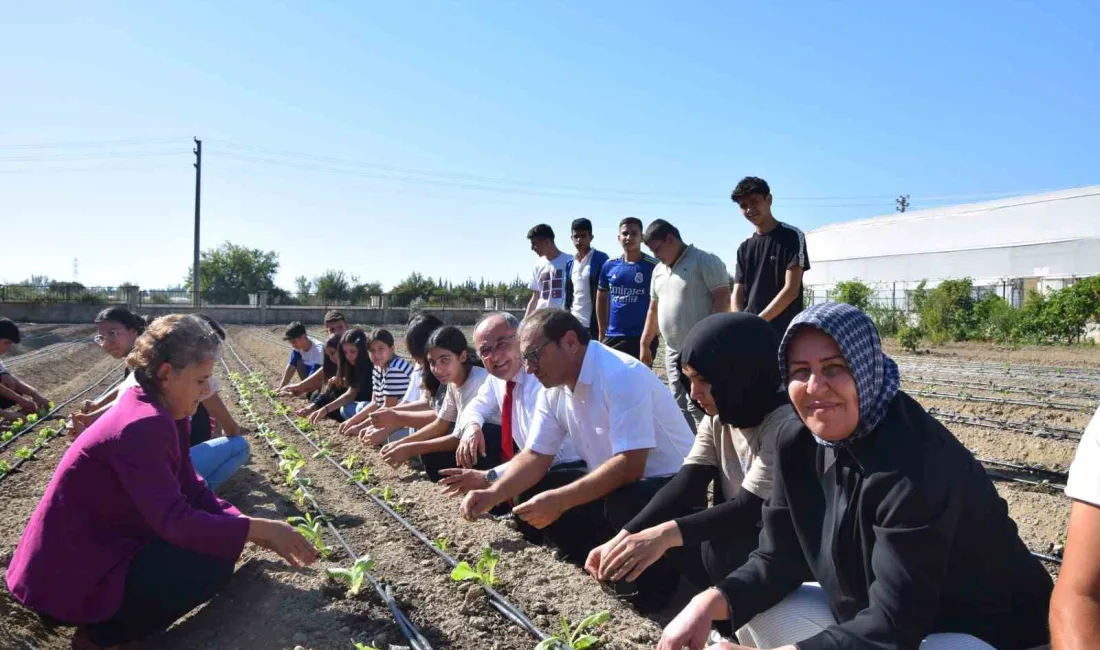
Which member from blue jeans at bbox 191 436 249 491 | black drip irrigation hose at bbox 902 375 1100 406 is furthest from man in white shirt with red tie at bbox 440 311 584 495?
black drip irrigation hose at bbox 902 375 1100 406

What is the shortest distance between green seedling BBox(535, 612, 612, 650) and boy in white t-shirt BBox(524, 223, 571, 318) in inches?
167

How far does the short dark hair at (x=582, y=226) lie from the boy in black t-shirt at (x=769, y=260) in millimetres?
1765

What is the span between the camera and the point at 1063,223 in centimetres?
3219

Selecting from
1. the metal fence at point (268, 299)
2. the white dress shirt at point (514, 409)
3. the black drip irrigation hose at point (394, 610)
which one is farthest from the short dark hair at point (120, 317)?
the metal fence at point (268, 299)

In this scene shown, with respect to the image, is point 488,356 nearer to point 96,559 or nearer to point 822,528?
point 96,559

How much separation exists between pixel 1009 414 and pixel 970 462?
24.9ft

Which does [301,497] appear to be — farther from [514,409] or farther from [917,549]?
[917,549]

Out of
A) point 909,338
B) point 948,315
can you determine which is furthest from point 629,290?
point 948,315

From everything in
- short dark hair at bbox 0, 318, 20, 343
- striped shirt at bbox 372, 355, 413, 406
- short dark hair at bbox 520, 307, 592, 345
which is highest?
short dark hair at bbox 520, 307, 592, 345

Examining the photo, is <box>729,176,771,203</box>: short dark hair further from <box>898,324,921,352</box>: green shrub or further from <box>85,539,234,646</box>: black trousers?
<box>898,324,921,352</box>: green shrub

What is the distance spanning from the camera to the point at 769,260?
495cm

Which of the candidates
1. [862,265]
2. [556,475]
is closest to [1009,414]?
Result: [556,475]

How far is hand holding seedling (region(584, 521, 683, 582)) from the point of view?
8.48ft

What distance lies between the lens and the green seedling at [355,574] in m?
3.30
